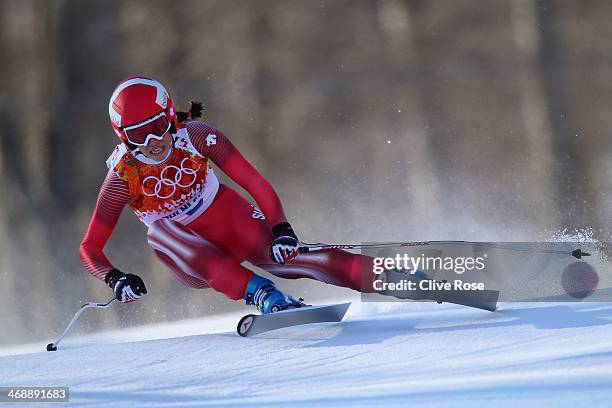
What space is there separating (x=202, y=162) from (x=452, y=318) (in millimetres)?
1134

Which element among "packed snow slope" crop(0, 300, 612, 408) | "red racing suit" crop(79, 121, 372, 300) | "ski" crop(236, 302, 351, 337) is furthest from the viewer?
"red racing suit" crop(79, 121, 372, 300)

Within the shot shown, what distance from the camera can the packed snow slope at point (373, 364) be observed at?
169 cm

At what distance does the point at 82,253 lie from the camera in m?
3.19

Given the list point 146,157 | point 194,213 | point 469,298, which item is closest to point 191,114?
point 146,157

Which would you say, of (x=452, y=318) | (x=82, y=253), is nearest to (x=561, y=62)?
(x=452, y=318)

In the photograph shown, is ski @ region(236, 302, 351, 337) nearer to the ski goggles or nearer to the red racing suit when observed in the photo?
the red racing suit

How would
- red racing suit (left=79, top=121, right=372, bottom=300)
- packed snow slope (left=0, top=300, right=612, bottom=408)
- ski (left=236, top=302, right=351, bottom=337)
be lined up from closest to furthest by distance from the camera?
1. packed snow slope (left=0, top=300, right=612, bottom=408)
2. ski (left=236, top=302, right=351, bottom=337)
3. red racing suit (left=79, top=121, right=372, bottom=300)

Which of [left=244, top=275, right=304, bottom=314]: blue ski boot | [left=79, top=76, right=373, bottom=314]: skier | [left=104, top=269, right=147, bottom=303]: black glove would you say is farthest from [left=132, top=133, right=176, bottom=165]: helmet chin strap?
[left=244, top=275, right=304, bottom=314]: blue ski boot

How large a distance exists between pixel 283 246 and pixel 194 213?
465 millimetres

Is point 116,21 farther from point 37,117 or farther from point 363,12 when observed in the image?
point 363,12

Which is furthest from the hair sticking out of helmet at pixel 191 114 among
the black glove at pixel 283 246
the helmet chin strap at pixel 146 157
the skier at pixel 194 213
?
the black glove at pixel 283 246

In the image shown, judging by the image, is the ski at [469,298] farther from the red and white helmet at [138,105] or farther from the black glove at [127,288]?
the red and white helmet at [138,105]

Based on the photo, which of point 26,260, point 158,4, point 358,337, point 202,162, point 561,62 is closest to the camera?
point 358,337

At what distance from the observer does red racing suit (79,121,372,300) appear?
119 inches
